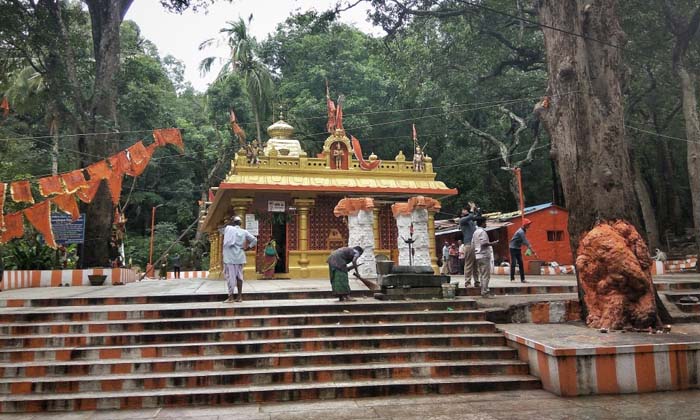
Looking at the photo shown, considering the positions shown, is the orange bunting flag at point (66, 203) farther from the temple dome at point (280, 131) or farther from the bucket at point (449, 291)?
the bucket at point (449, 291)

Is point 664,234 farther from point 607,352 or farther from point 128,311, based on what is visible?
point 128,311

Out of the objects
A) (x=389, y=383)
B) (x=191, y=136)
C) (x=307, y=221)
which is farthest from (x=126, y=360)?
(x=191, y=136)

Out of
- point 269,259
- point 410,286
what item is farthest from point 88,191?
point 410,286

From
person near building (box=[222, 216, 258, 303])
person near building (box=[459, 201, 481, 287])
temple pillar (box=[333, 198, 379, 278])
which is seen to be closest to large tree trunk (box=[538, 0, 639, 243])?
person near building (box=[459, 201, 481, 287])

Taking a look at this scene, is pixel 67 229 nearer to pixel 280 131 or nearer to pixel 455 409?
pixel 280 131

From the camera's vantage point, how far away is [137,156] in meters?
13.6

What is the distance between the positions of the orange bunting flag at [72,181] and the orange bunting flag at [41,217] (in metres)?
0.59

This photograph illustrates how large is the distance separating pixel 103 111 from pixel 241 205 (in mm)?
5588

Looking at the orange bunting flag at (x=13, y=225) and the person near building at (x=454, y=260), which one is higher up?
the orange bunting flag at (x=13, y=225)

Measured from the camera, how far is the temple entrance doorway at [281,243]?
16.3 metres

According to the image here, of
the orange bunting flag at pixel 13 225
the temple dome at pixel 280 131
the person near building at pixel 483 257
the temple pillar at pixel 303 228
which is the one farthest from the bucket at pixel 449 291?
the temple dome at pixel 280 131

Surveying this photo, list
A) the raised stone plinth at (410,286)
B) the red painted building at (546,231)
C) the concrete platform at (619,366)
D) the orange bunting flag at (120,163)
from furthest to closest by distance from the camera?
the red painted building at (546,231) → the orange bunting flag at (120,163) → the raised stone plinth at (410,286) → the concrete platform at (619,366)

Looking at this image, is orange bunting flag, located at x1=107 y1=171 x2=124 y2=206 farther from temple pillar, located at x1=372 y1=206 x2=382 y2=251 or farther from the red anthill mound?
the red anthill mound

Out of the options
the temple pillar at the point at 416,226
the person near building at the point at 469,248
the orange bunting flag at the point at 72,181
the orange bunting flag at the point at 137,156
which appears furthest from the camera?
the orange bunting flag at the point at 137,156
